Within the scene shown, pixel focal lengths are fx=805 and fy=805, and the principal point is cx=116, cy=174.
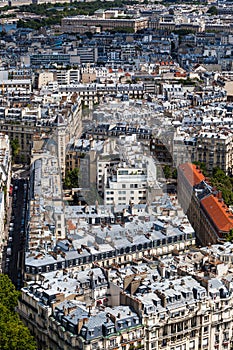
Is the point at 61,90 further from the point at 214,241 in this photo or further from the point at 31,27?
the point at 31,27

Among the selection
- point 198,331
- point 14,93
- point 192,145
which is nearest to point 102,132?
point 192,145

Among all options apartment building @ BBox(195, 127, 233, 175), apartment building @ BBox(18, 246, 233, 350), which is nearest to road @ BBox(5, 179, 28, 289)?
apartment building @ BBox(18, 246, 233, 350)

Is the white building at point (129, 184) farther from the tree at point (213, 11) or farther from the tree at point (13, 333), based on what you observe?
the tree at point (213, 11)

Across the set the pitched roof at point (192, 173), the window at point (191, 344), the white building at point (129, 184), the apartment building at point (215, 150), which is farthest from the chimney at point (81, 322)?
the apartment building at point (215, 150)

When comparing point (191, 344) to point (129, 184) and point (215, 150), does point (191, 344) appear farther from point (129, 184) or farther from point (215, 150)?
point (215, 150)

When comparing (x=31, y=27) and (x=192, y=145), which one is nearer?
(x=192, y=145)

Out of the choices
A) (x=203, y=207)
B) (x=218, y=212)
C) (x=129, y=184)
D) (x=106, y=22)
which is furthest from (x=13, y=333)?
(x=106, y=22)
